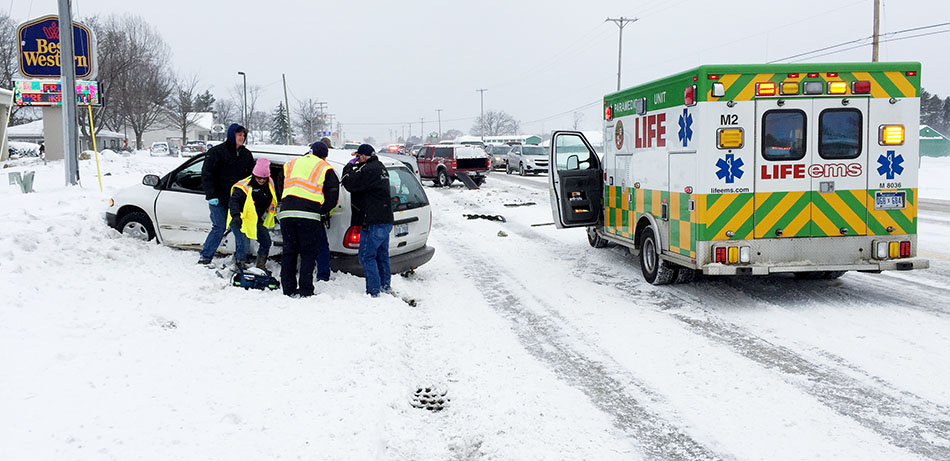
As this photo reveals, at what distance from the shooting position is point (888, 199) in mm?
8227

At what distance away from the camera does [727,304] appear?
8.37 meters

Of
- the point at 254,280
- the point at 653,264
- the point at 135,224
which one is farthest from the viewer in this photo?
the point at 653,264

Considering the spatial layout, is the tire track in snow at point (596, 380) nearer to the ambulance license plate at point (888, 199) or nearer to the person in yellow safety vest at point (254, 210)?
the person in yellow safety vest at point (254, 210)

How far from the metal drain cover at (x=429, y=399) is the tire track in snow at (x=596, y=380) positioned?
3.42ft

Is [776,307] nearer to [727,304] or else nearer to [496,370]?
[727,304]

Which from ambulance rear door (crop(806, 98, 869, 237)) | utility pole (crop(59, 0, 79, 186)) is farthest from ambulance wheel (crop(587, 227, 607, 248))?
utility pole (crop(59, 0, 79, 186))

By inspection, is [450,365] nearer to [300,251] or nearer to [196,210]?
[300,251]

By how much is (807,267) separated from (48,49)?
15613mm

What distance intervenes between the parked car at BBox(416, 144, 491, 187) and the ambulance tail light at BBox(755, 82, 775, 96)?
839 inches

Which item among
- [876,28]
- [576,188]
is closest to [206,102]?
[876,28]

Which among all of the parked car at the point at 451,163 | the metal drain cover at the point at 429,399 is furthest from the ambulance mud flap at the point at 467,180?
the metal drain cover at the point at 429,399

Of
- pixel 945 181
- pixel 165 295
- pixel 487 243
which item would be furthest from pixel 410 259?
pixel 945 181

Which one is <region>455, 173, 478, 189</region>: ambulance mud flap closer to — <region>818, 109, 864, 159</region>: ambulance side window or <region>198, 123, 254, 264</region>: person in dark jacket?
<region>198, 123, 254, 264</region>: person in dark jacket

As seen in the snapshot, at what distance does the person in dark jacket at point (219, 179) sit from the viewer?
27.4 ft
